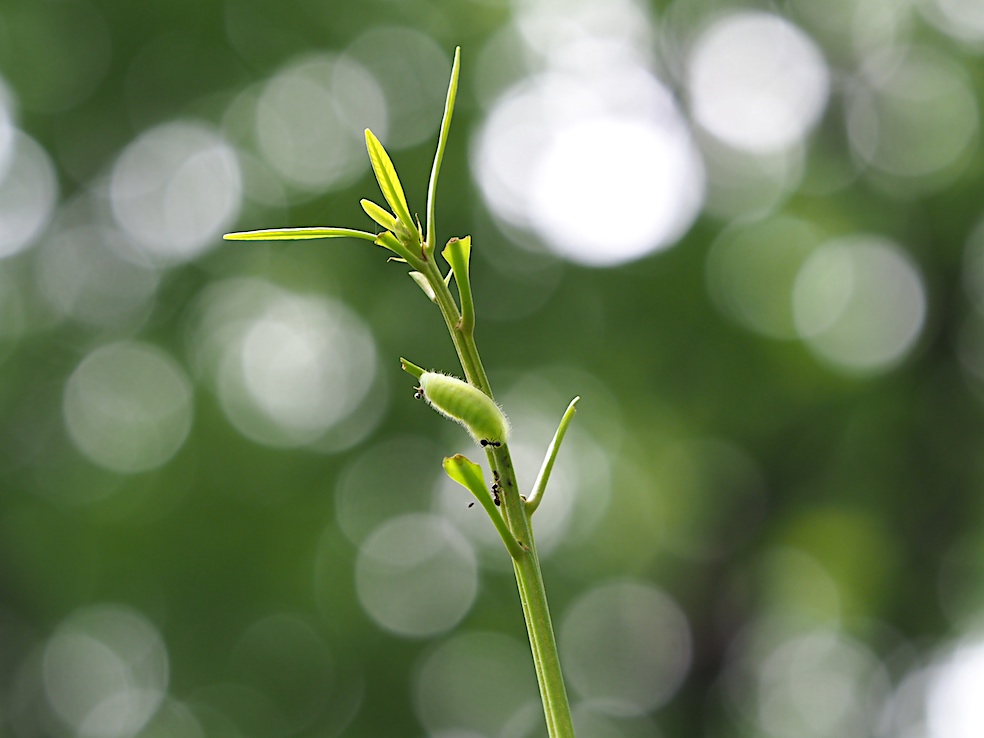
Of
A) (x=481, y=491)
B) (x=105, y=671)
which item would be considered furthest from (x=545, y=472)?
(x=105, y=671)

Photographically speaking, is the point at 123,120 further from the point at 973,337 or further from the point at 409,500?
the point at 973,337

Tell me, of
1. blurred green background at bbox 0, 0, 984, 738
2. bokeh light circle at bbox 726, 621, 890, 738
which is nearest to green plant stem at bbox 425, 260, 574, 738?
blurred green background at bbox 0, 0, 984, 738

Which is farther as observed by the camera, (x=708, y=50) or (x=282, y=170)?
(x=708, y=50)

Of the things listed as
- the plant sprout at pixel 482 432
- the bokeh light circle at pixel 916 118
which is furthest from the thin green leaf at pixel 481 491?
the bokeh light circle at pixel 916 118

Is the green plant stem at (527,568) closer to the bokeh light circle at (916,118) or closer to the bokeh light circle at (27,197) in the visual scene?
the bokeh light circle at (27,197)

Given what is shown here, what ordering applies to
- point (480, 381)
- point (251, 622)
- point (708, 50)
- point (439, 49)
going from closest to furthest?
point (480, 381), point (251, 622), point (439, 49), point (708, 50)

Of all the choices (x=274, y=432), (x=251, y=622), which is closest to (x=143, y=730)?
(x=251, y=622)

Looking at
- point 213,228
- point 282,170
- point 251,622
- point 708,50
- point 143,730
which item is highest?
point 708,50
